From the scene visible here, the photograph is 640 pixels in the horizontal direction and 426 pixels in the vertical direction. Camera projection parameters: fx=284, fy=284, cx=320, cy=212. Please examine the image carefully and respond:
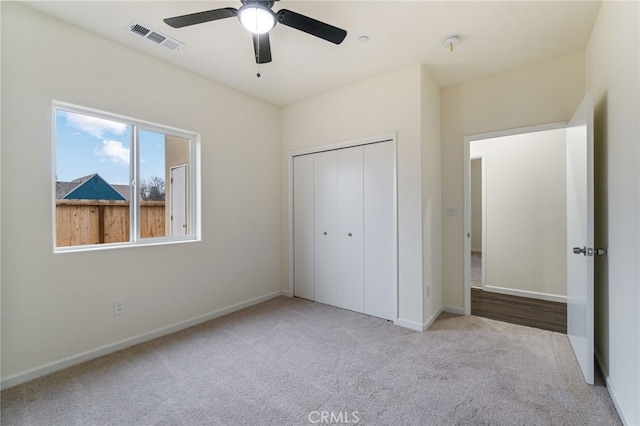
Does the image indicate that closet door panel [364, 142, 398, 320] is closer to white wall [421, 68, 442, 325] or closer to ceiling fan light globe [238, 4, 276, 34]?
white wall [421, 68, 442, 325]

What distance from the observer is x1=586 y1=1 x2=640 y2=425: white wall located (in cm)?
150

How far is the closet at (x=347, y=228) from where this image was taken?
316cm

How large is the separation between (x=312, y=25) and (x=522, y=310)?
147 inches

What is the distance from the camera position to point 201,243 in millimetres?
3125

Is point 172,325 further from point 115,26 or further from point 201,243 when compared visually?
point 115,26

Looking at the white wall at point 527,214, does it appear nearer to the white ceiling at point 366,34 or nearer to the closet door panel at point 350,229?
the white ceiling at point 366,34

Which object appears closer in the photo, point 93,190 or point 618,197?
point 618,197

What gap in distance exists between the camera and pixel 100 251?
239 centimetres

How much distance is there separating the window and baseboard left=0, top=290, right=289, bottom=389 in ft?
2.83

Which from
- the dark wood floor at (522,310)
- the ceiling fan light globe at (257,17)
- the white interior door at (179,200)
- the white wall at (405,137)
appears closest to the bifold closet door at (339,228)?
the white wall at (405,137)

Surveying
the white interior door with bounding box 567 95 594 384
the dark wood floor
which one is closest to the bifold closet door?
the dark wood floor

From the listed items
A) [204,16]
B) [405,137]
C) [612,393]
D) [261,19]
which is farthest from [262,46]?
[612,393]

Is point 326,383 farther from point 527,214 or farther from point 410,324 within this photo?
point 527,214

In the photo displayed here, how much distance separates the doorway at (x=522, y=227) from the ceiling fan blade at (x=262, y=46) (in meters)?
2.37
